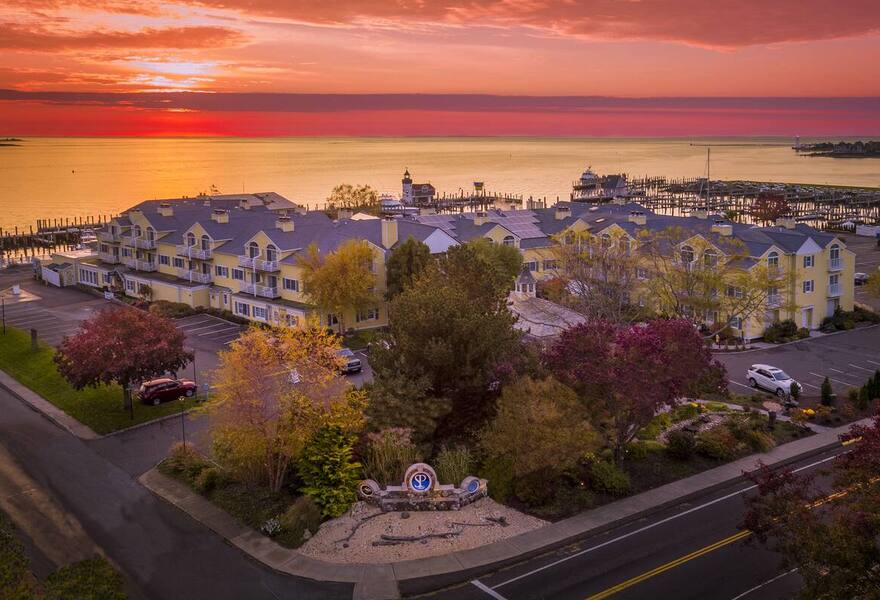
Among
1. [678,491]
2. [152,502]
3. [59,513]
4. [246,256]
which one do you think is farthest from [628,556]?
[246,256]

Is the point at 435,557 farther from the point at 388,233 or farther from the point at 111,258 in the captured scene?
the point at 111,258

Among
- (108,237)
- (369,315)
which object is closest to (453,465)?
(369,315)

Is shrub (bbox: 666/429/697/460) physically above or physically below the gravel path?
above

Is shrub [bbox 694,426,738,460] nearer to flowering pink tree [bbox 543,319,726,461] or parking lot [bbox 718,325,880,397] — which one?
flowering pink tree [bbox 543,319,726,461]

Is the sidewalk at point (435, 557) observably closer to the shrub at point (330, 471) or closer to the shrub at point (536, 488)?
the shrub at point (536, 488)

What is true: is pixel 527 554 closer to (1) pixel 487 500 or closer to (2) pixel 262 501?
(1) pixel 487 500

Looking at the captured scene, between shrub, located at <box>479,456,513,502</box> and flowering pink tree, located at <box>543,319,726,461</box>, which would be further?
flowering pink tree, located at <box>543,319,726,461</box>

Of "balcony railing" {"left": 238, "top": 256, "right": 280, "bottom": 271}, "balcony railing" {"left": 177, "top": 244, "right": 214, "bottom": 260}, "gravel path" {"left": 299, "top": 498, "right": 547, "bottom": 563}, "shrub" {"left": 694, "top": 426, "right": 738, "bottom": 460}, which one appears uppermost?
"balcony railing" {"left": 177, "top": 244, "right": 214, "bottom": 260}

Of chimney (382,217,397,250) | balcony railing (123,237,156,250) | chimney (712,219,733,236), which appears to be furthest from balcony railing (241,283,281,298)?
chimney (712,219,733,236)
